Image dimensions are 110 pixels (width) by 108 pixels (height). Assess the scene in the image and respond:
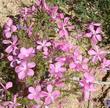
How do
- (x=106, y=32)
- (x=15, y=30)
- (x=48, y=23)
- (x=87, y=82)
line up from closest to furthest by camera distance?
(x=87, y=82)
(x=15, y=30)
(x=48, y=23)
(x=106, y=32)

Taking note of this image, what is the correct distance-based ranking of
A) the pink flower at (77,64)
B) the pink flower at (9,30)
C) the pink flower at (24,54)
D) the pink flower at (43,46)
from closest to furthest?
the pink flower at (24,54) < the pink flower at (77,64) < the pink flower at (43,46) < the pink flower at (9,30)

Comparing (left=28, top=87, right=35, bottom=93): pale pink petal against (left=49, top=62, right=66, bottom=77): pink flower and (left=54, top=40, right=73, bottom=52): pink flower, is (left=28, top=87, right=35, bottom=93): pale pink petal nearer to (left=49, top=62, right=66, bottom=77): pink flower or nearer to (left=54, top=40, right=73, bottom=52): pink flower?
(left=49, top=62, right=66, bottom=77): pink flower

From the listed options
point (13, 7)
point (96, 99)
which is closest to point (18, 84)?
point (96, 99)

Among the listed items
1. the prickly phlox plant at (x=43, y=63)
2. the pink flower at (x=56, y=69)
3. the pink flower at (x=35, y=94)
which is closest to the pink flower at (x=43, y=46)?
the prickly phlox plant at (x=43, y=63)

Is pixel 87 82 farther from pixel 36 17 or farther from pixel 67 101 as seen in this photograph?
pixel 36 17

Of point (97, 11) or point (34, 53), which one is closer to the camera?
point (34, 53)

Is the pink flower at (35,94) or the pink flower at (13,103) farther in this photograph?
the pink flower at (13,103)

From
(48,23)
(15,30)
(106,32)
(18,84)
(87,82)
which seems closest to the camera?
(87,82)

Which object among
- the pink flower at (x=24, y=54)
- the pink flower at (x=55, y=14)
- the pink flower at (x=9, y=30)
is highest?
the pink flower at (x=55, y=14)

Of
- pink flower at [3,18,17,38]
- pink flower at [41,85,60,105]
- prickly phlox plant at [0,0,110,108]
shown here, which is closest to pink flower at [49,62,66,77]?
prickly phlox plant at [0,0,110,108]

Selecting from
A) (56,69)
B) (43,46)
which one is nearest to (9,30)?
(43,46)

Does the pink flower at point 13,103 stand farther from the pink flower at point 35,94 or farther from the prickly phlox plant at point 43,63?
the pink flower at point 35,94
